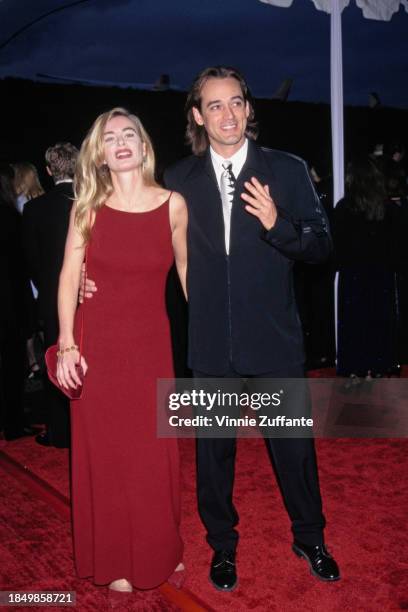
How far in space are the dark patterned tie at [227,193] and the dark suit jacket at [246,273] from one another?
0.02 m

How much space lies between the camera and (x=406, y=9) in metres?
5.72

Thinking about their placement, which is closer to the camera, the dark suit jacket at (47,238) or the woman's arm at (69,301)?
the woman's arm at (69,301)

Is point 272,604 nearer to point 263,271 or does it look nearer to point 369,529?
point 369,529

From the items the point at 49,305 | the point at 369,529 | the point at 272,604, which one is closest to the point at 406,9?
the point at 49,305

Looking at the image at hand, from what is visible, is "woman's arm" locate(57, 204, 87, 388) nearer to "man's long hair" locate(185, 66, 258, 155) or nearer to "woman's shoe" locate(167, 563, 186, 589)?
"man's long hair" locate(185, 66, 258, 155)

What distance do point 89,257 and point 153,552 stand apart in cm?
112

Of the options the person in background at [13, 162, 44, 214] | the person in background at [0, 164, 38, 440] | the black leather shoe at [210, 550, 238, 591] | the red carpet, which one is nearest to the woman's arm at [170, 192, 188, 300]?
the black leather shoe at [210, 550, 238, 591]

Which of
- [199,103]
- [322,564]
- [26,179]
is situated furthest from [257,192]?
[26,179]

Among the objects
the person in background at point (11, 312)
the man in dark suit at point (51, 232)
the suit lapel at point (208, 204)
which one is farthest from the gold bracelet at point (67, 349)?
the person in background at point (11, 312)

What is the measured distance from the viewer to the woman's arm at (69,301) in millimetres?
2434

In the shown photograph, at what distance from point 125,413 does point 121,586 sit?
2.30 ft

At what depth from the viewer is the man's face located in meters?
2.51

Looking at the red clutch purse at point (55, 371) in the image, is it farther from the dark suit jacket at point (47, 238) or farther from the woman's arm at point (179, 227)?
the dark suit jacket at point (47, 238)

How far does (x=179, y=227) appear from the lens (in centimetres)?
256
